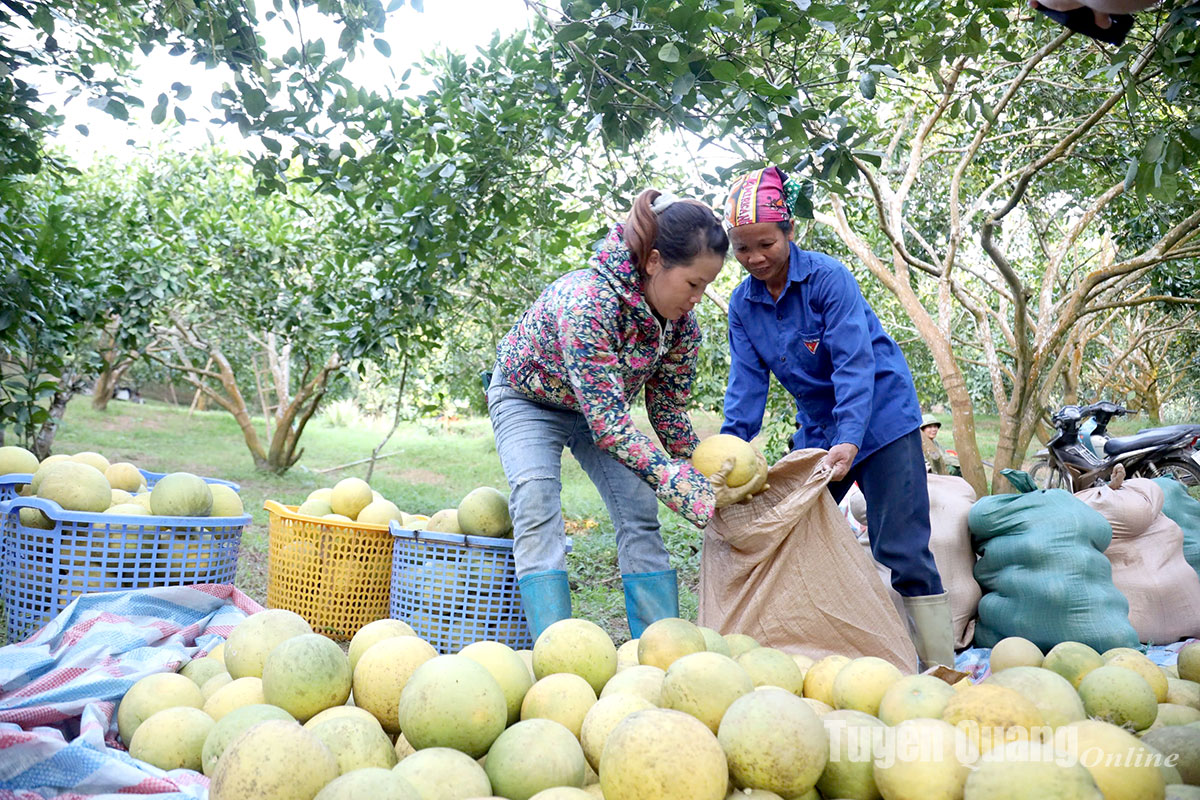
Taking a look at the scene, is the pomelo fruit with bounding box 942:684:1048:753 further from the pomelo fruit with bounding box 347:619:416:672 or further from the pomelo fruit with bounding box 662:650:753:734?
the pomelo fruit with bounding box 347:619:416:672

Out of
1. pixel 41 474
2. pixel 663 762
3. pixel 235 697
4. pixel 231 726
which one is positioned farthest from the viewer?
pixel 41 474

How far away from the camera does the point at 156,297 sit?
7164 mm

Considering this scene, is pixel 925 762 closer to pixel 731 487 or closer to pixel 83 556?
pixel 731 487

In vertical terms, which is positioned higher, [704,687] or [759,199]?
[759,199]

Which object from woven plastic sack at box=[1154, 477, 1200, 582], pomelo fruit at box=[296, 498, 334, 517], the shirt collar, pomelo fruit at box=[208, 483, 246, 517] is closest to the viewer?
the shirt collar

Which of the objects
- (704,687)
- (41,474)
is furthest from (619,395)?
(41,474)

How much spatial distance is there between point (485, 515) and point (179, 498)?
108 centimetres

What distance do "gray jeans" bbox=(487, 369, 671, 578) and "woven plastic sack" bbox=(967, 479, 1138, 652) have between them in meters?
1.47

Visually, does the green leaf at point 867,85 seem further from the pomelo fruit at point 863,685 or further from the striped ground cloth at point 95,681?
the striped ground cloth at point 95,681

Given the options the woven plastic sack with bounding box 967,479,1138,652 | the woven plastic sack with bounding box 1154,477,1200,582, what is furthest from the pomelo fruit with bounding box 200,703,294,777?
the woven plastic sack with bounding box 1154,477,1200,582

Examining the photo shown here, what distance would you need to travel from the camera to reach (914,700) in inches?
65.3

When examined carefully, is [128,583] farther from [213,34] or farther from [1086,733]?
[1086,733]

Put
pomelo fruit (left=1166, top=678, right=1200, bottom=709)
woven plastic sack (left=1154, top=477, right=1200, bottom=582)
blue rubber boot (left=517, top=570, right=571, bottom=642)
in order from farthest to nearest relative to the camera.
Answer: woven plastic sack (left=1154, top=477, right=1200, bottom=582)
blue rubber boot (left=517, top=570, right=571, bottom=642)
pomelo fruit (left=1166, top=678, right=1200, bottom=709)

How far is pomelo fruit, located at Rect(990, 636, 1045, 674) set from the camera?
87.7 inches
